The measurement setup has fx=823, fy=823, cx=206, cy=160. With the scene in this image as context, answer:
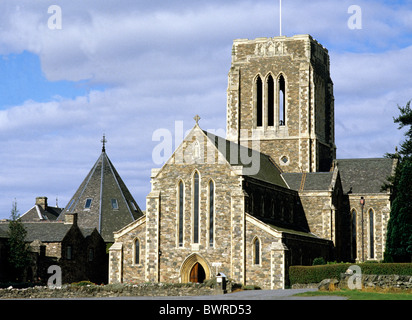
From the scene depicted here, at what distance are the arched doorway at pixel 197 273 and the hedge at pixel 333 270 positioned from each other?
7.23m

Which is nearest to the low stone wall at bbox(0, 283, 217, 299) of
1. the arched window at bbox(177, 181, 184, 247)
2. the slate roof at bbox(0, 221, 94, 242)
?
the arched window at bbox(177, 181, 184, 247)

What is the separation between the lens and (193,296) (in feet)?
153

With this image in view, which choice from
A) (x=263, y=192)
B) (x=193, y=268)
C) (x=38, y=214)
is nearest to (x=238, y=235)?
(x=193, y=268)

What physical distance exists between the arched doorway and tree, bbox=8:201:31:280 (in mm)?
12626

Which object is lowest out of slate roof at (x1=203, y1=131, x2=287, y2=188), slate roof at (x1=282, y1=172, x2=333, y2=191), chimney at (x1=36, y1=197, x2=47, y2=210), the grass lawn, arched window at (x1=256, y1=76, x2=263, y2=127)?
the grass lawn

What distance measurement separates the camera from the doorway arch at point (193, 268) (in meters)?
60.4

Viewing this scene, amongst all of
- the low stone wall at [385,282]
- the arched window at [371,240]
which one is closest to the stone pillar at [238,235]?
the low stone wall at [385,282]

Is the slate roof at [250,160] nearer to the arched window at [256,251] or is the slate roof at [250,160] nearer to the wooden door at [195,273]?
the arched window at [256,251]

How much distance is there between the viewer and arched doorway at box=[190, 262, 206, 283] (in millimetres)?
60969

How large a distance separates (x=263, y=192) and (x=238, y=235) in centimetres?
A: 626

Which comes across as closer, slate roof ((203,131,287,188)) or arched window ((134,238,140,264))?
arched window ((134,238,140,264))

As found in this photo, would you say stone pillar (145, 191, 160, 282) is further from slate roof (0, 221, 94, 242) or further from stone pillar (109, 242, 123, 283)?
slate roof (0, 221, 94, 242)
